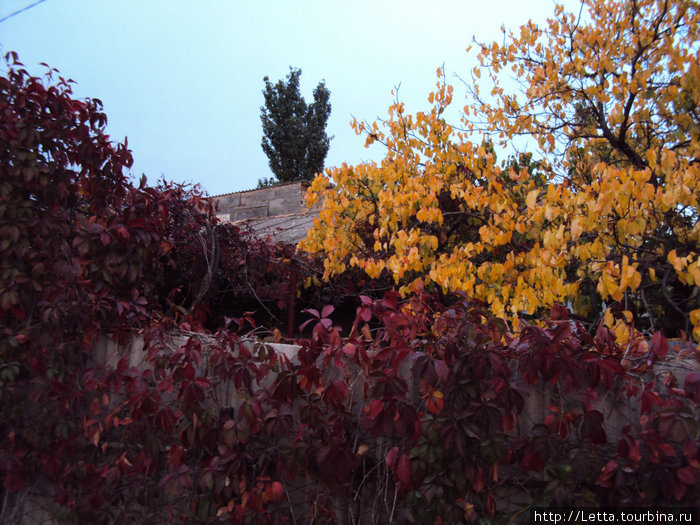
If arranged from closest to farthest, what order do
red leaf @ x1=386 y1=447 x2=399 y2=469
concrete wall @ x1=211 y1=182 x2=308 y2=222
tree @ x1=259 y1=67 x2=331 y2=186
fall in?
red leaf @ x1=386 y1=447 x2=399 y2=469
concrete wall @ x1=211 y1=182 x2=308 y2=222
tree @ x1=259 y1=67 x2=331 y2=186

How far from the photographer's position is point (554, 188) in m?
3.50

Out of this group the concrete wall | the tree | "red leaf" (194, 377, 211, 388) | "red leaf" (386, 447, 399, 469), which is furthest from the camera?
the tree

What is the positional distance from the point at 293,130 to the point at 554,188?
64.2ft

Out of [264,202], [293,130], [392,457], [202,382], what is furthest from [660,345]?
[293,130]

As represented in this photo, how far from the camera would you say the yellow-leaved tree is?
3.32 m

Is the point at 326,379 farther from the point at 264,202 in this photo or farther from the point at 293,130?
the point at 293,130

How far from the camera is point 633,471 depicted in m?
1.99

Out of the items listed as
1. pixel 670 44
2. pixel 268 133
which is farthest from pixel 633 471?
pixel 268 133

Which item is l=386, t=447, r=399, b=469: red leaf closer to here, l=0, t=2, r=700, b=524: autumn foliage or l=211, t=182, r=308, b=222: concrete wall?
l=0, t=2, r=700, b=524: autumn foliage

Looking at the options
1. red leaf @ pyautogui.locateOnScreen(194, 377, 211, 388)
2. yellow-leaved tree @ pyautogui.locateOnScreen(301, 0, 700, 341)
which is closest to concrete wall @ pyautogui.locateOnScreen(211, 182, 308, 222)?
yellow-leaved tree @ pyautogui.locateOnScreen(301, 0, 700, 341)

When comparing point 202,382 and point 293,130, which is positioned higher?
point 293,130

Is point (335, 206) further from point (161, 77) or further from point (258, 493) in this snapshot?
point (161, 77)

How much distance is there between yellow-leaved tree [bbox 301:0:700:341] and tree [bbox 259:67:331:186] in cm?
1700

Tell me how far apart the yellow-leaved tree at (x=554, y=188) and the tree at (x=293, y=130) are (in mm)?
→ 16996
